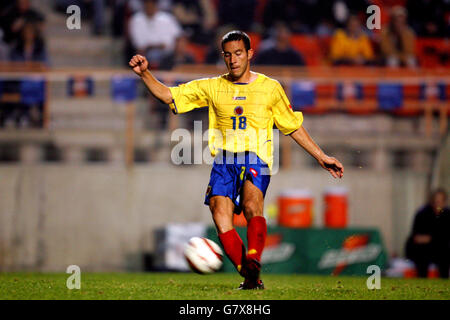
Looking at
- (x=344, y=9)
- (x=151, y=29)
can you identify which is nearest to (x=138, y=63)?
(x=151, y=29)

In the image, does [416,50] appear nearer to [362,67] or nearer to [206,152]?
[362,67]

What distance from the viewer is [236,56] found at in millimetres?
7020

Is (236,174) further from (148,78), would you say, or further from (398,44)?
(398,44)

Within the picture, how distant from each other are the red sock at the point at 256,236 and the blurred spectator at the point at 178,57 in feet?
27.3

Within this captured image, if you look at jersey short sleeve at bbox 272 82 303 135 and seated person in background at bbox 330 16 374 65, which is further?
seated person in background at bbox 330 16 374 65

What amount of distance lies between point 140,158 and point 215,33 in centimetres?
310

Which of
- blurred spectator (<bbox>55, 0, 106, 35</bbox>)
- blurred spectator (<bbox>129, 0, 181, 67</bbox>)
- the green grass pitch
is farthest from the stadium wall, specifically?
the green grass pitch

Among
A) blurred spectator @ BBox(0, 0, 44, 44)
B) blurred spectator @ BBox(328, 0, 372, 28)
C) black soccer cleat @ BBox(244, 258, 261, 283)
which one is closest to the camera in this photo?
black soccer cleat @ BBox(244, 258, 261, 283)

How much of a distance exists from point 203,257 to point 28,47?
9240 mm

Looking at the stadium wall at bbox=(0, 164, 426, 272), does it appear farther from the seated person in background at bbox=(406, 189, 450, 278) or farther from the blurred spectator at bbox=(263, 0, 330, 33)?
the blurred spectator at bbox=(263, 0, 330, 33)

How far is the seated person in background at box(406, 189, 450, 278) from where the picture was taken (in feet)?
40.2

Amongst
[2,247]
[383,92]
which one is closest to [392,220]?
[383,92]

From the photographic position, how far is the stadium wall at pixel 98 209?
553 inches

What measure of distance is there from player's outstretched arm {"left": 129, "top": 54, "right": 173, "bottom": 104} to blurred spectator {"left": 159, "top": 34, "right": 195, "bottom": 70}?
7.66 metres
